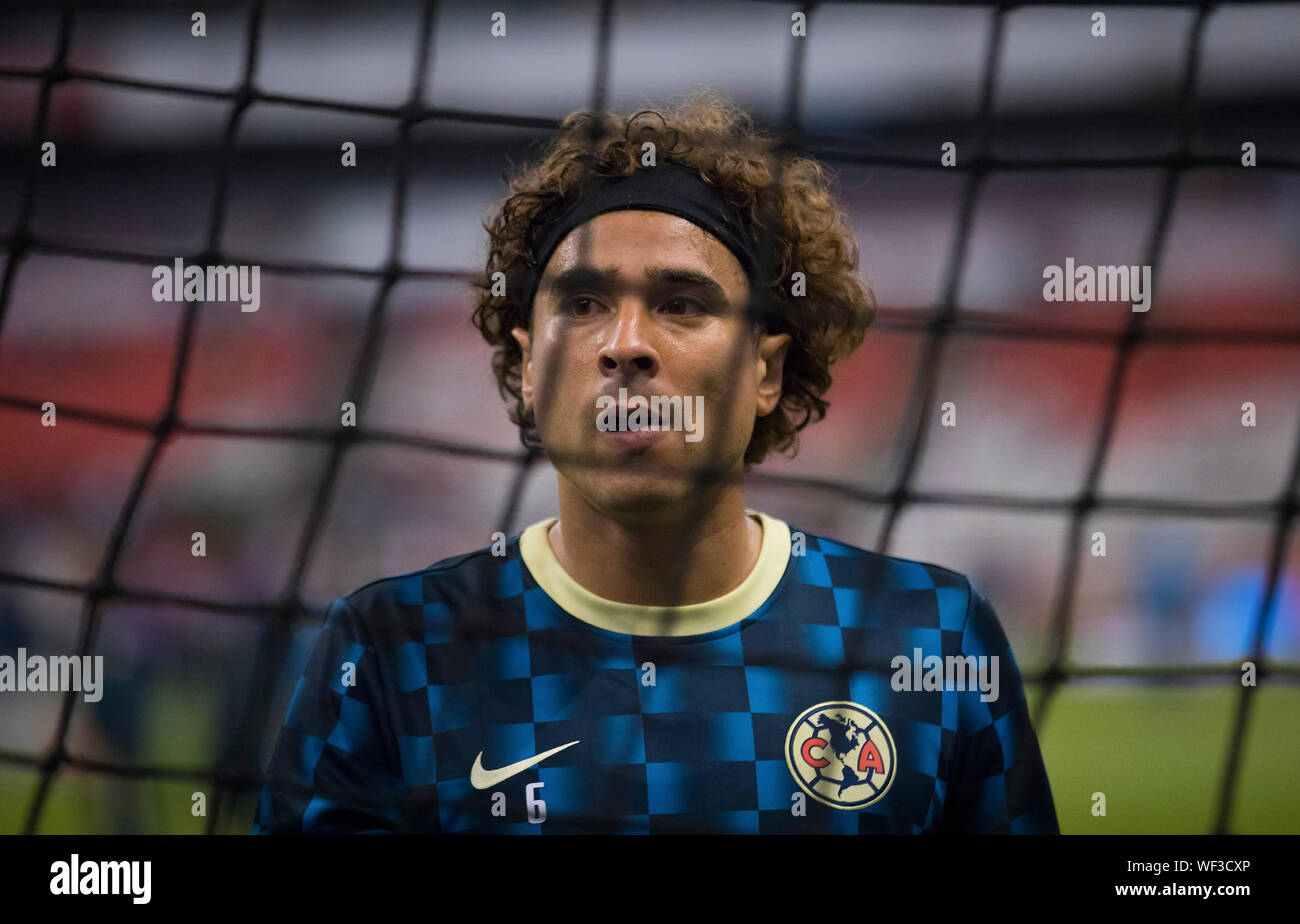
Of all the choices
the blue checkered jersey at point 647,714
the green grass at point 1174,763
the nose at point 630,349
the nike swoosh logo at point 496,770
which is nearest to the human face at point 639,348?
the nose at point 630,349

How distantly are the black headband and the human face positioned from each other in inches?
0.4

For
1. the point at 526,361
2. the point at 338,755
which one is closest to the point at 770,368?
the point at 526,361

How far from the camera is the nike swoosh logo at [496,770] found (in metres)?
1.24

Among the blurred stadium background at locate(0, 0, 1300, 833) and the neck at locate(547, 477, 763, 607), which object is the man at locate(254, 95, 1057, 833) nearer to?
the neck at locate(547, 477, 763, 607)

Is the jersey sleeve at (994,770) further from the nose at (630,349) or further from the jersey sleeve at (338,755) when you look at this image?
the jersey sleeve at (338,755)

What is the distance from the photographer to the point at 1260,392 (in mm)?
1413

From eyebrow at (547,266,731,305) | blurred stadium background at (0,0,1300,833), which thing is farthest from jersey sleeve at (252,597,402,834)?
eyebrow at (547,266,731,305)

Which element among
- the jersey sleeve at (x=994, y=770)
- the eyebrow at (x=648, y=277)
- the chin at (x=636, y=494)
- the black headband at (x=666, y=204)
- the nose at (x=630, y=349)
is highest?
the black headband at (x=666, y=204)

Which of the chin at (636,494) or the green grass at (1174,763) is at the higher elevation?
the chin at (636,494)
